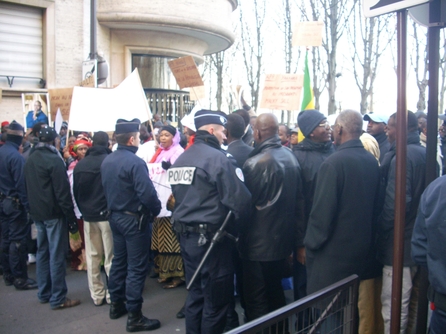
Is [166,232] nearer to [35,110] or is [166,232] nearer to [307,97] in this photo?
[307,97]

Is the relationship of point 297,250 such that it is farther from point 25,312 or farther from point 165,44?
point 165,44

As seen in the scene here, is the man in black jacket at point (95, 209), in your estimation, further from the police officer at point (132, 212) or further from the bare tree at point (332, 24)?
the bare tree at point (332, 24)

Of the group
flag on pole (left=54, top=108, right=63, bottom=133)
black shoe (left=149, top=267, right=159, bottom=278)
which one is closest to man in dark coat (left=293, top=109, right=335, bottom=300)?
black shoe (left=149, top=267, right=159, bottom=278)

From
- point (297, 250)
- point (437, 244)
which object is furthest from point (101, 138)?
point (437, 244)

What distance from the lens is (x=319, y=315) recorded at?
94.1 inches

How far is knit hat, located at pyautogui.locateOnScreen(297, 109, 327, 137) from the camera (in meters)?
4.58

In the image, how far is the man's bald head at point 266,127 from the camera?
4.41 m

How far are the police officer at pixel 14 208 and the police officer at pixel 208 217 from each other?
9.77 feet

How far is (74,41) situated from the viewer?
42.0 feet

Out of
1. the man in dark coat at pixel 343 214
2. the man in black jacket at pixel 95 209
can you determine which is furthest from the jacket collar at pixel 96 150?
the man in dark coat at pixel 343 214

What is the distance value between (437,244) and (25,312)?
474cm

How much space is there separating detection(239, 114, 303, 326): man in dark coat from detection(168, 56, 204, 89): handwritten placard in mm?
4917

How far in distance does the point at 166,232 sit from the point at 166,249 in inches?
9.1

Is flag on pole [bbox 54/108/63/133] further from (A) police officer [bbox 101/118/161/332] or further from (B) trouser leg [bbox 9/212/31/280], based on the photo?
(A) police officer [bbox 101/118/161/332]
